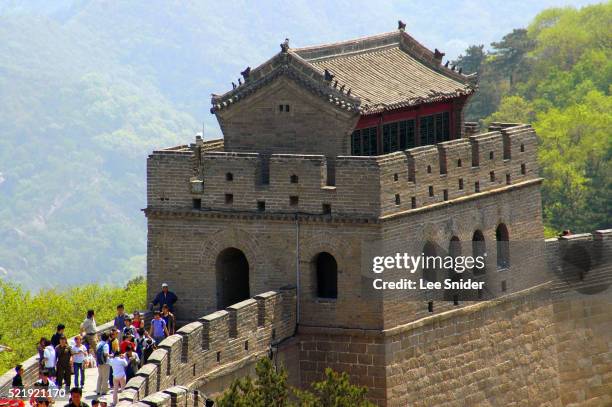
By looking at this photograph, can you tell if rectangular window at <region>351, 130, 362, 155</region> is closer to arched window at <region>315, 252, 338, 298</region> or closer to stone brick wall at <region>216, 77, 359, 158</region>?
stone brick wall at <region>216, 77, 359, 158</region>

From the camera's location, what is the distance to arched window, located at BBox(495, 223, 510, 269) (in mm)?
59594

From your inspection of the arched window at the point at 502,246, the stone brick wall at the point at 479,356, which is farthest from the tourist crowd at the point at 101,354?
the arched window at the point at 502,246

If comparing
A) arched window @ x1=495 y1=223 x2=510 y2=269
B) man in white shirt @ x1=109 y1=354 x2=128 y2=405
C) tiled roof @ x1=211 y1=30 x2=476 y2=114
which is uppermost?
tiled roof @ x1=211 y1=30 x2=476 y2=114

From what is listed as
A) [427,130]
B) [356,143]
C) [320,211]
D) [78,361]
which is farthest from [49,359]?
[427,130]

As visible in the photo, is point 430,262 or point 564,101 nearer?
point 430,262

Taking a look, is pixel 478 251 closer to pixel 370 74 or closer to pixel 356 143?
pixel 356 143

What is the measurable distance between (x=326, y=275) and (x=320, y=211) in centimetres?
204

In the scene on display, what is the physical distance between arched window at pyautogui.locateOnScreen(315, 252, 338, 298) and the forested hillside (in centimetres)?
6786

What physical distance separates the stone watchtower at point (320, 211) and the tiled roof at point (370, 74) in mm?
71

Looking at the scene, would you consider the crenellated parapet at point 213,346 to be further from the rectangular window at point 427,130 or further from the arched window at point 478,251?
the rectangular window at point 427,130

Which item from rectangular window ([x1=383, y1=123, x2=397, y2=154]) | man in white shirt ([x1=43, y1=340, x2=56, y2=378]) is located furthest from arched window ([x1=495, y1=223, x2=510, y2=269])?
man in white shirt ([x1=43, y1=340, x2=56, y2=378])

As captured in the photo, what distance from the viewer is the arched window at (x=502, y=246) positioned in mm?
59594

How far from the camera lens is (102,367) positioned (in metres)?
49.8

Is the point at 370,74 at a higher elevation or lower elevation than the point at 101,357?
higher
